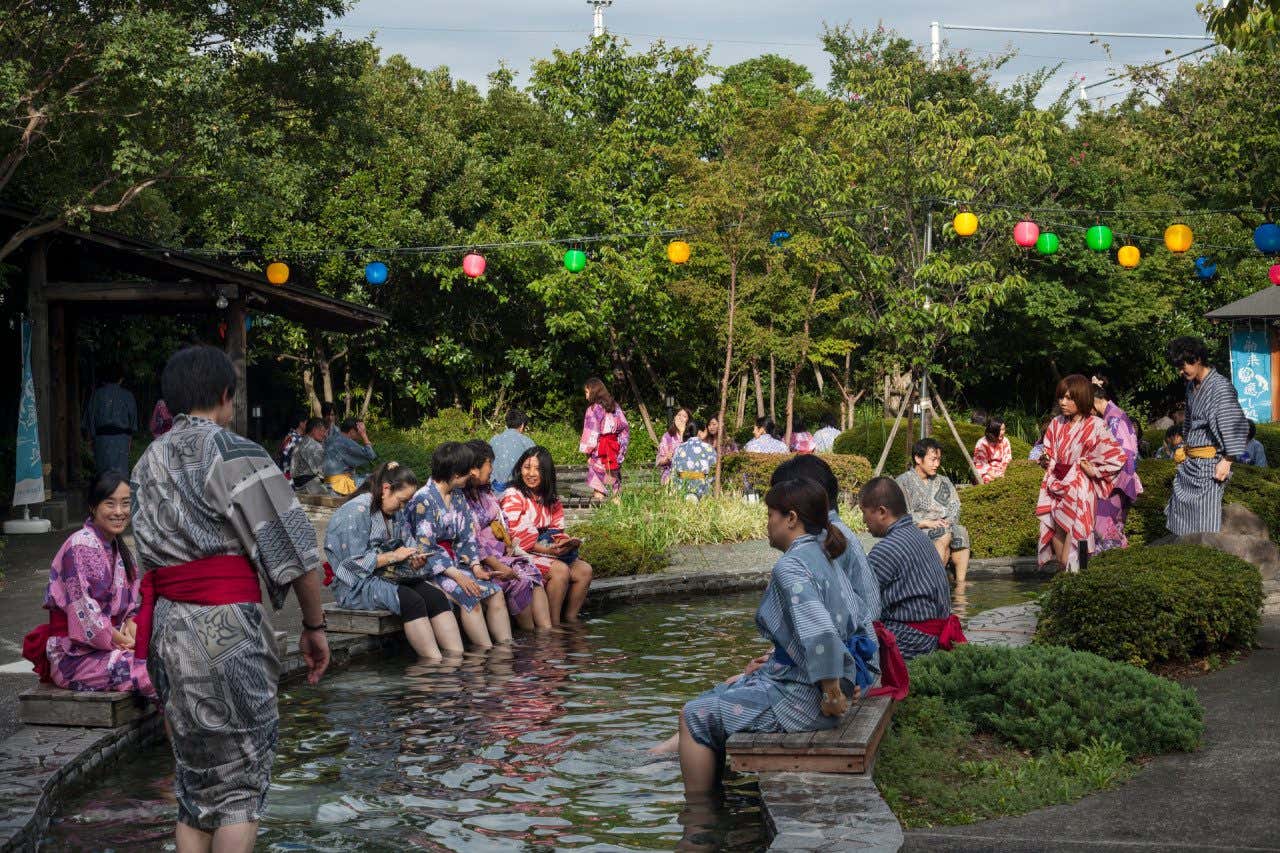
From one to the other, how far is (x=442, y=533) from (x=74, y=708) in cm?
358

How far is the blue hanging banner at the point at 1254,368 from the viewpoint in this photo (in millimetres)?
25906

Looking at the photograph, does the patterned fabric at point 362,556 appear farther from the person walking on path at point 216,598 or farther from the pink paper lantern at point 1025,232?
the pink paper lantern at point 1025,232

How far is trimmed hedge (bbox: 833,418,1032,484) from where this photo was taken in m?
22.9

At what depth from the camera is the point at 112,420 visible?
18859 mm

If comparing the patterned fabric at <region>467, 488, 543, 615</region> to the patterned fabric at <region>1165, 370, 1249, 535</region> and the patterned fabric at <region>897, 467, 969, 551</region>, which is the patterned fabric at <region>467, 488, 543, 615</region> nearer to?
the patterned fabric at <region>897, 467, 969, 551</region>

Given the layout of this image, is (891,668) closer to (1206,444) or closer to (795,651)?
(795,651)

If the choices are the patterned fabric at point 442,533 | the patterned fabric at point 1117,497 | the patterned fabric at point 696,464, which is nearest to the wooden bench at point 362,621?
the patterned fabric at point 442,533

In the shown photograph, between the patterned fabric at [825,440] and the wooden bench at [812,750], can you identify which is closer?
the wooden bench at [812,750]

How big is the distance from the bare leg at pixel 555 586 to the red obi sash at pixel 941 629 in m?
4.13

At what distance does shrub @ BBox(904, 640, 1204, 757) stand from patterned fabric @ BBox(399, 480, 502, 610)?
12.7ft

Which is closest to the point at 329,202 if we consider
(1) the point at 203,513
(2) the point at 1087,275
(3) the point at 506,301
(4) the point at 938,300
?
(3) the point at 506,301

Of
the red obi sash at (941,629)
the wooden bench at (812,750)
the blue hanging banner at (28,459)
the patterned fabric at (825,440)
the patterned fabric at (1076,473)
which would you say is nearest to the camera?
the wooden bench at (812,750)

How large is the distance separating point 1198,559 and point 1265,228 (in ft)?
36.5

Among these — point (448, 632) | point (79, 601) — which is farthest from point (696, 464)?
point (79, 601)
